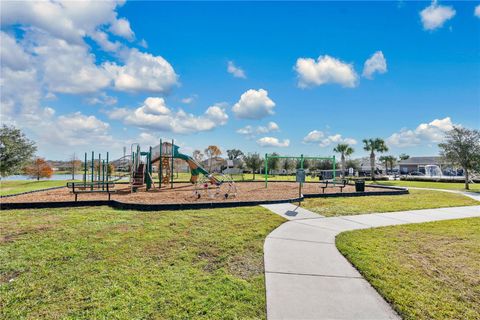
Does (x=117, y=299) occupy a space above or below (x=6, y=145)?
below

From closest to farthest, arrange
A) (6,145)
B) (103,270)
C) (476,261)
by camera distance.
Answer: (103,270) → (476,261) → (6,145)

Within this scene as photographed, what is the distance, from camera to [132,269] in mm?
3855

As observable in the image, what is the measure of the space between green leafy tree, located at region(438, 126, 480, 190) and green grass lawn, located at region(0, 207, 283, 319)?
21.6m

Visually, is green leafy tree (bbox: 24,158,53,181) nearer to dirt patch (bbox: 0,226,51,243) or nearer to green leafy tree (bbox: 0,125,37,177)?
green leafy tree (bbox: 0,125,37,177)

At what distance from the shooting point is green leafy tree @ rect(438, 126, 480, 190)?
65.1 ft

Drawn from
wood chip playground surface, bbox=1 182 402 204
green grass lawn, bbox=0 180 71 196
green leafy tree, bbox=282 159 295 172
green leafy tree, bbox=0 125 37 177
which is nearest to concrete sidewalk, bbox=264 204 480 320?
wood chip playground surface, bbox=1 182 402 204

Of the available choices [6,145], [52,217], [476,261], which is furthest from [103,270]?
[6,145]

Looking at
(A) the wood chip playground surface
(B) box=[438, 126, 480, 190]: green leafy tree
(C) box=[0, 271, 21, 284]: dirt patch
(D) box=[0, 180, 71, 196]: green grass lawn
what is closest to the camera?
(C) box=[0, 271, 21, 284]: dirt patch

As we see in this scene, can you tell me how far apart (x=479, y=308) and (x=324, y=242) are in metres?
2.51

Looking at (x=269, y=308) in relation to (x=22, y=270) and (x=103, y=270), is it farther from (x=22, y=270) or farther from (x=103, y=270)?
(x=22, y=270)

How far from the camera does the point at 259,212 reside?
26.8ft

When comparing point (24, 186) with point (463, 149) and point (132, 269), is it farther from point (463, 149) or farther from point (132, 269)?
point (463, 149)

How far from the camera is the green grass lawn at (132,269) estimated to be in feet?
9.38

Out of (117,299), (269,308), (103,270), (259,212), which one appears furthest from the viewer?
(259,212)
